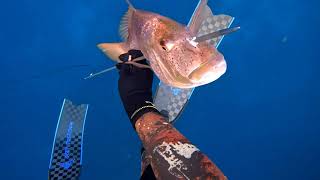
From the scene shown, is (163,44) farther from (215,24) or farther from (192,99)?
(192,99)

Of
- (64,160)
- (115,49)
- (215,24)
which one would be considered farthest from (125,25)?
(64,160)

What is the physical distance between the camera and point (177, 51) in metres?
0.94

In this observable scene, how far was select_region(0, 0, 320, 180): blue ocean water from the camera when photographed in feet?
5.45

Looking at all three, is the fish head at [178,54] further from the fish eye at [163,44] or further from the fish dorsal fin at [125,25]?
the fish dorsal fin at [125,25]

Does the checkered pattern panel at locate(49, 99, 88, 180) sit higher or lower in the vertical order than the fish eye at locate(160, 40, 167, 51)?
higher

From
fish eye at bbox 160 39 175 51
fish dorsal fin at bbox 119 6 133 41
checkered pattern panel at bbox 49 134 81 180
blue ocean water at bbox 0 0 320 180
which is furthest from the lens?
checkered pattern panel at bbox 49 134 81 180

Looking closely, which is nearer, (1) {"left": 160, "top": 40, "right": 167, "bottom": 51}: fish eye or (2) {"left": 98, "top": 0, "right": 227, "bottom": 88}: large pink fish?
(2) {"left": 98, "top": 0, "right": 227, "bottom": 88}: large pink fish

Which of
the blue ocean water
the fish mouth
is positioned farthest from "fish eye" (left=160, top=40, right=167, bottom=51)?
the blue ocean water

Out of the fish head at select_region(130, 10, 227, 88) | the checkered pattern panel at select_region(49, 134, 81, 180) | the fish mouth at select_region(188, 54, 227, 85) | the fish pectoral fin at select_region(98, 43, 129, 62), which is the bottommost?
the fish mouth at select_region(188, 54, 227, 85)

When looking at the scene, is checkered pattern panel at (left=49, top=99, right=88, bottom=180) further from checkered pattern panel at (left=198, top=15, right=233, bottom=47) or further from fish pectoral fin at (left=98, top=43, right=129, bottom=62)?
checkered pattern panel at (left=198, top=15, right=233, bottom=47)

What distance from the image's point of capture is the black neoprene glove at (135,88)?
1.20 meters

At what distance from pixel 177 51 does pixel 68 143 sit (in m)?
1.16

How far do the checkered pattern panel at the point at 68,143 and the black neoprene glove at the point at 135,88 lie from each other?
60 cm

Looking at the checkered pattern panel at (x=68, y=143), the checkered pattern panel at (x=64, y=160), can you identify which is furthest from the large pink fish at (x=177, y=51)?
the checkered pattern panel at (x=64, y=160)
